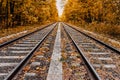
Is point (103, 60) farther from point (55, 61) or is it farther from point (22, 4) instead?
point (22, 4)

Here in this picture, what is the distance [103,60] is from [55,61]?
6.45 feet

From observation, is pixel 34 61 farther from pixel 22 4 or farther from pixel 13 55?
pixel 22 4

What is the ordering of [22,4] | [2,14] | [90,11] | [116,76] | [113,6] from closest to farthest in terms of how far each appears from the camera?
[116,76] → [113,6] → [2,14] → [22,4] → [90,11]

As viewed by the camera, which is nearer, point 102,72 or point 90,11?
point 102,72

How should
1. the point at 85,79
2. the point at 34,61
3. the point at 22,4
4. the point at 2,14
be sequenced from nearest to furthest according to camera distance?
1. the point at 85,79
2. the point at 34,61
3. the point at 2,14
4. the point at 22,4

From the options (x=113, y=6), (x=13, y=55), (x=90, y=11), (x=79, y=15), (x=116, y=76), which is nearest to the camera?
(x=116, y=76)

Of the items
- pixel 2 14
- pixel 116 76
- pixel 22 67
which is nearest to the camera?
pixel 116 76

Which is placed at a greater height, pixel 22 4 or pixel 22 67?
pixel 22 4

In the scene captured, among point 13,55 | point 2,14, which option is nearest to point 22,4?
point 2,14

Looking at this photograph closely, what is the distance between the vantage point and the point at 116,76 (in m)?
7.74

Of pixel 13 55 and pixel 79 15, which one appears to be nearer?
pixel 13 55

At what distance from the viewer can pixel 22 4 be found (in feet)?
124

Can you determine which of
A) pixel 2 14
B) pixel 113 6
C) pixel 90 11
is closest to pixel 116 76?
pixel 113 6

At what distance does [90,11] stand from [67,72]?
122ft
